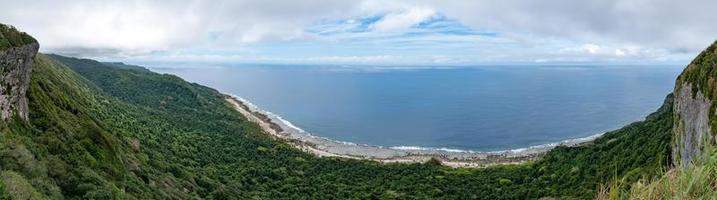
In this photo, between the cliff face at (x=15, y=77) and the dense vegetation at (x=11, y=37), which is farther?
the dense vegetation at (x=11, y=37)

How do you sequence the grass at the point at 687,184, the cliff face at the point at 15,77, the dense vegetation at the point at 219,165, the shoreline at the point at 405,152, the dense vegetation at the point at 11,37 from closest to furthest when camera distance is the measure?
the grass at the point at 687,184
the dense vegetation at the point at 219,165
the cliff face at the point at 15,77
the dense vegetation at the point at 11,37
the shoreline at the point at 405,152

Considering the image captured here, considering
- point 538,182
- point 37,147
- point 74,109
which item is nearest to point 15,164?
point 37,147

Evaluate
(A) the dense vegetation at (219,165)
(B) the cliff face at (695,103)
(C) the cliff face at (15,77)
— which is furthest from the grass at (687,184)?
(C) the cliff face at (15,77)

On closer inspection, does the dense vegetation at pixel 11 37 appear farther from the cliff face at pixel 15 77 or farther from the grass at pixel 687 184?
the grass at pixel 687 184

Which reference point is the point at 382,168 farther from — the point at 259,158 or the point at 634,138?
the point at 634,138

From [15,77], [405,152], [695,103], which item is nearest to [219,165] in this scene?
[15,77]

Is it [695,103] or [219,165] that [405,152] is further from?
Result: [695,103]
